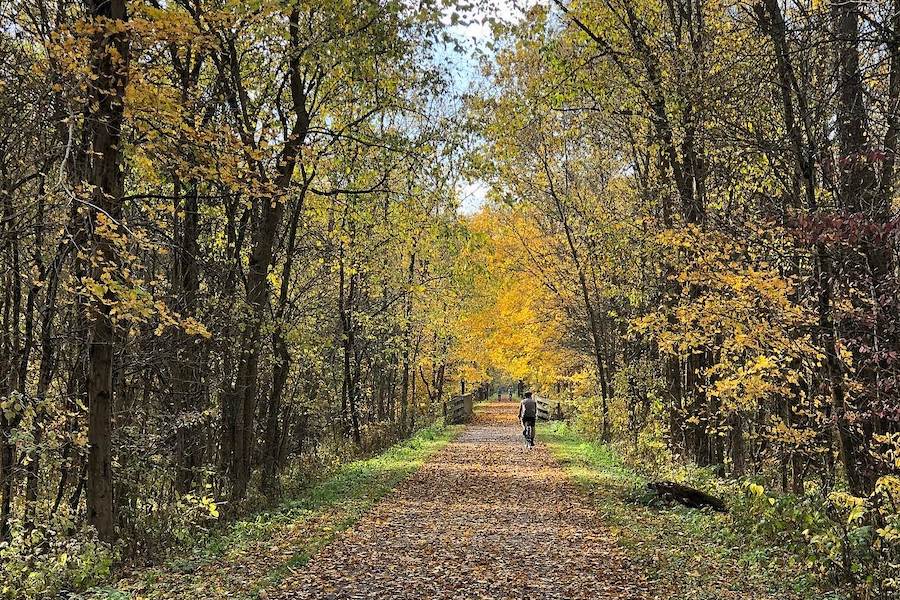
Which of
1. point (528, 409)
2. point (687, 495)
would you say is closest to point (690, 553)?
point (687, 495)

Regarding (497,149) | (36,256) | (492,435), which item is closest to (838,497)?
(497,149)

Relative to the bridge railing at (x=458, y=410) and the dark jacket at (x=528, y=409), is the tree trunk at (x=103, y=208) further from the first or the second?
the bridge railing at (x=458, y=410)

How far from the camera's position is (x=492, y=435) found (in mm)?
28391

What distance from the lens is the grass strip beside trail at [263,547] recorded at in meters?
6.43

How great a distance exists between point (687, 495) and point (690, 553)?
282 centimetres

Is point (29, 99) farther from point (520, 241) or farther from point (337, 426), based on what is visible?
point (520, 241)

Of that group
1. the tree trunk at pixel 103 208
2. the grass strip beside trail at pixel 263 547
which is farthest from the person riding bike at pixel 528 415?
the tree trunk at pixel 103 208

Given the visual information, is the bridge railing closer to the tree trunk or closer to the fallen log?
the fallen log

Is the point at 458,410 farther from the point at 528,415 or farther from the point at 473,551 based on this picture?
the point at 473,551

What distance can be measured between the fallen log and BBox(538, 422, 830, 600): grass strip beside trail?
189mm

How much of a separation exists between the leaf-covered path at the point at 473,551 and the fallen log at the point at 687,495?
113 cm

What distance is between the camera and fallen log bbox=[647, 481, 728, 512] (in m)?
10.1

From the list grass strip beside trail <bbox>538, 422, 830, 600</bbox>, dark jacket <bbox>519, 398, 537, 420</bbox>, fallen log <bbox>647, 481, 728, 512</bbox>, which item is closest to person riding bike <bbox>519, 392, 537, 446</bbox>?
dark jacket <bbox>519, 398, 537, 420</bbox>

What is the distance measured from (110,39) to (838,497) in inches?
309
